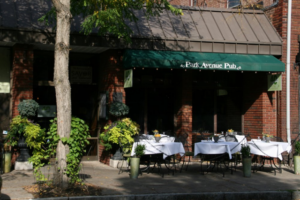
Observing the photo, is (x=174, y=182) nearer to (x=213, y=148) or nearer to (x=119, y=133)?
(x=213, y=148)

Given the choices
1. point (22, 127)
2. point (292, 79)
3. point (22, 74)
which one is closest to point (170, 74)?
point (292, 79)

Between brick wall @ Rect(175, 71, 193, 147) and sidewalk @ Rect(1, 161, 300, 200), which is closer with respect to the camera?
sidewalk @ Rect(1, 161, 300, 200)

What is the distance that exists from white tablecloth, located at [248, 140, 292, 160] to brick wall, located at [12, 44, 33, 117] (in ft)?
21.5

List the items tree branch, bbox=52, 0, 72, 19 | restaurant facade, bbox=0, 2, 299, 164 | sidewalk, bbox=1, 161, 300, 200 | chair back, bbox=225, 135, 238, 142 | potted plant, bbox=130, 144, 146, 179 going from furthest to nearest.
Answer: chair back, bbox=225, 135, 238, 142 → restaurant facade, bbox=0, 2, 299, 164 → potted plant, bbox=130, 144, 146, 179 → sidewalk, bbox=1, 161, 300, 200 → tree branch, bbox=52, 0, 72, 19

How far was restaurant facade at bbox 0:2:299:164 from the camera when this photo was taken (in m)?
12.2

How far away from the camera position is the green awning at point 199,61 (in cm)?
1221

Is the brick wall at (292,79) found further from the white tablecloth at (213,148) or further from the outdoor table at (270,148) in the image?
the white tablecloth at (213,148)

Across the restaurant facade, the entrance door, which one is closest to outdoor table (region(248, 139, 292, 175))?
the restaurant facade

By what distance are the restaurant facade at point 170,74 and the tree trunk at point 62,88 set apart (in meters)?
3.37

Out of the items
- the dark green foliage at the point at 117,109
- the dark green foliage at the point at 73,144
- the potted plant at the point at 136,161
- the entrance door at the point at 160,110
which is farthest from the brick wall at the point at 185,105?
the dark green foliage at the point at 73,144

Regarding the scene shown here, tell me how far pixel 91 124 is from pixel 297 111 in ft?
22.3

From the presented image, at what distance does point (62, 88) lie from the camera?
838 centimetres

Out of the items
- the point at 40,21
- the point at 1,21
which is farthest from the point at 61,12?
the point at 1,21

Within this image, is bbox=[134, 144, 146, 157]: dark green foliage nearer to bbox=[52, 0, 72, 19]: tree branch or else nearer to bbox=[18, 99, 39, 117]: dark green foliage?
bbox=[18, 99, 39, 117]: dark green foliage
